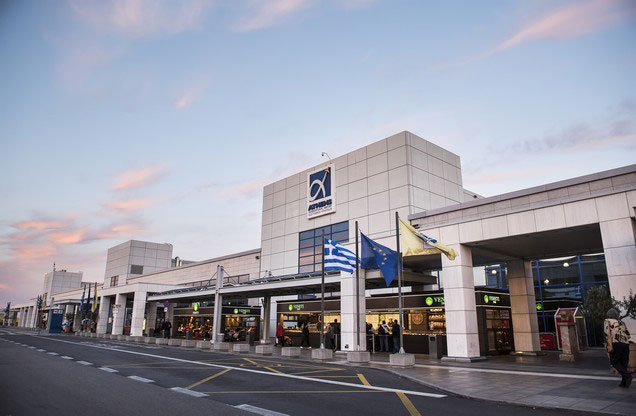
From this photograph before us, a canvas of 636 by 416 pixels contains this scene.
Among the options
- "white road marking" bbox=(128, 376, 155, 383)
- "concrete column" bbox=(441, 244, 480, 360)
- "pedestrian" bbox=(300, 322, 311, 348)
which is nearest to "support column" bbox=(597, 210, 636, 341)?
"concrete column" bbox=(441, 244, 480, 360)

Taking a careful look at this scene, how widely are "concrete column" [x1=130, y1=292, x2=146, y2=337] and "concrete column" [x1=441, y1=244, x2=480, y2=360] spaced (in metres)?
40.1

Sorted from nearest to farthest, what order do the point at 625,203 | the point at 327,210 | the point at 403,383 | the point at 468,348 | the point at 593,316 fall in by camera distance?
the point at 403,383
the point at 593,316
the point at 625,203
the point at 468,348
the point at 327,210

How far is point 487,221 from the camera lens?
20.7 metres

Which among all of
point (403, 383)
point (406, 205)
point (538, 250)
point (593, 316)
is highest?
point (406, 205)

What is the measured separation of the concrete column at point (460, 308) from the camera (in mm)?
20750

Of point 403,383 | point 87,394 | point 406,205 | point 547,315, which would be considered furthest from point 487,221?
point 547,315

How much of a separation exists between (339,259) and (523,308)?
40.5 ft

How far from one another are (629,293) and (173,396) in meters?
15.6

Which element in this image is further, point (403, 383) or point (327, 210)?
point (327, 210)

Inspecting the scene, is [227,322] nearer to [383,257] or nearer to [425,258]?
[425,258]

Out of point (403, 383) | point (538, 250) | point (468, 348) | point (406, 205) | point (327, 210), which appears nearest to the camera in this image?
point (403, 383)

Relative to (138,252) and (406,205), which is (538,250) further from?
(138,252)

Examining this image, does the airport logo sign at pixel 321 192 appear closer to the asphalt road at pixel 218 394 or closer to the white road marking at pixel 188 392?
the asphalt road at pixel 218 394

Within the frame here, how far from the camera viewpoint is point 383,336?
28.8 meters
